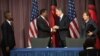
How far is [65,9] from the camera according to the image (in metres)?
9.99

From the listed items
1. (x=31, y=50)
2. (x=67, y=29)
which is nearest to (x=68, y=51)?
(x=31, y=50)

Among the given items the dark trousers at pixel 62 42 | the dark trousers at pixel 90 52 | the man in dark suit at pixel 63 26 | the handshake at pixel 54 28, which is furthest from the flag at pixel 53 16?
the dark trousers at pixel 90 52

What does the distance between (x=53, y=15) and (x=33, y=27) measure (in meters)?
0.66

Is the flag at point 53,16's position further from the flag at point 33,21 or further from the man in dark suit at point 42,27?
the man in dark suit at point 42,27

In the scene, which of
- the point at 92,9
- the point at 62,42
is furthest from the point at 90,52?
the point at 92,9

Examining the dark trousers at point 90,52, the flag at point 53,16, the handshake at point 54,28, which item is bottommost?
the dark trousers at point 90,52

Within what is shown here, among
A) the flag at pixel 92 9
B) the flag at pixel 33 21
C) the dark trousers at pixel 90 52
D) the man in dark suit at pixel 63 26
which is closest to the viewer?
the dark trousers at pixel 90 52

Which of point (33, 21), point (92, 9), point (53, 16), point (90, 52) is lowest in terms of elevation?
point (90, 52)

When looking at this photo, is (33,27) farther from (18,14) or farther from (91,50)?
(91,50)

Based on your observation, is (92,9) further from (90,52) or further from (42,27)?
(90,52)

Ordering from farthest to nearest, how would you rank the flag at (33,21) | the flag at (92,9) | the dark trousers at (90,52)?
1. the flag at (33,21)
2. the flag at (92,9)
3. the dark trousers at (90,52)

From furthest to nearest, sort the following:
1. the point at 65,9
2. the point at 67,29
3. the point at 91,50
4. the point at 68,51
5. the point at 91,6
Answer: the point at 65,9
the point at 91,6
the point at 67,29
the point at 68,51
the point at 91,50

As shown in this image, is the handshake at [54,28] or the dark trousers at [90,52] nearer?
the dark trousers at [90,52]

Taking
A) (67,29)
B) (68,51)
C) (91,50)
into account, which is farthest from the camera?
(67,29)
